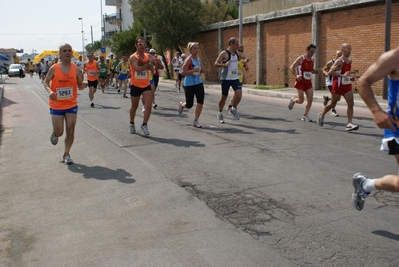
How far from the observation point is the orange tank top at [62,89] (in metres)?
7.37

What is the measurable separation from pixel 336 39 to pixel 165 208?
17.0 metres

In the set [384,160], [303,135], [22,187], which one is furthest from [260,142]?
[22,187]

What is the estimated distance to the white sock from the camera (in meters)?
4.36

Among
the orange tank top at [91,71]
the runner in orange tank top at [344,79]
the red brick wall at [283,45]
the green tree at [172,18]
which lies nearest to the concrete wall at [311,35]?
the red brick wall at [283,45]

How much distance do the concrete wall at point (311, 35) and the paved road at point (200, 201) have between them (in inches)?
385

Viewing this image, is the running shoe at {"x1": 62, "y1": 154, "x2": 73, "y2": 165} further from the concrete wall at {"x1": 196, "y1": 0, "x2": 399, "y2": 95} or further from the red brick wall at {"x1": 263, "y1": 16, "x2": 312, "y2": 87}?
the red brick wall at {"x1": 263, "y1": 16, "x2": 312, "y2": 87}

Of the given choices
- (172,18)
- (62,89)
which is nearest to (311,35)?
(172,18)

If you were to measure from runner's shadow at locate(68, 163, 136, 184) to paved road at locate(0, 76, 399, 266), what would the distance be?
0.02 m

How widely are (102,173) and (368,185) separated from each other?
12.5ft

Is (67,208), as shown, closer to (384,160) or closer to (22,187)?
(22,187)

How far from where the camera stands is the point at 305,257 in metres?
3.79

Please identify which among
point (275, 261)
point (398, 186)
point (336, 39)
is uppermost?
point (336, 39)

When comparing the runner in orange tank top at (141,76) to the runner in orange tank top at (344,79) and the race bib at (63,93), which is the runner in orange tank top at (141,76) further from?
the runner in orange tank top at (344,79)

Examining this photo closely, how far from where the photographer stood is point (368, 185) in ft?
14.4
